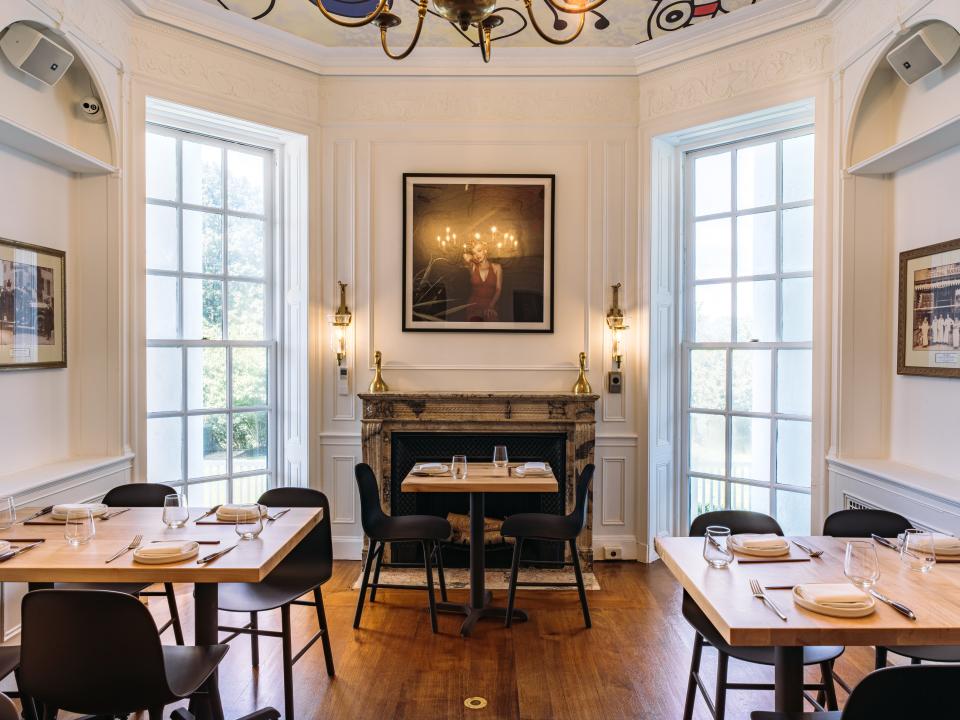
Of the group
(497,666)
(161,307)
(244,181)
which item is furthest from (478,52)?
(497,666)

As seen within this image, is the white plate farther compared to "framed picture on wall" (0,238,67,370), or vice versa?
"framed picture on wall" (0,238,67,370)

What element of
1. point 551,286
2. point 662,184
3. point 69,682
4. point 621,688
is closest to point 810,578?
point 621,688

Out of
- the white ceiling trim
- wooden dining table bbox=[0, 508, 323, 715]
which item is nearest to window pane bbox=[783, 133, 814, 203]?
the white ceiling trim

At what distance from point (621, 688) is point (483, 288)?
9.49ft

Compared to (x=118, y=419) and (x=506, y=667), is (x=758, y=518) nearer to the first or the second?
(x=506, y=667)

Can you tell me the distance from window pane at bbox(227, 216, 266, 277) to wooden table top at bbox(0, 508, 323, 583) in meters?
2.47

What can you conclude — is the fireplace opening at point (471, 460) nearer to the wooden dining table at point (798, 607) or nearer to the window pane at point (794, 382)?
the window pane at point (794, 382)

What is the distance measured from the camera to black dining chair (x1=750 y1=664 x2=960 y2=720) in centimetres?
152

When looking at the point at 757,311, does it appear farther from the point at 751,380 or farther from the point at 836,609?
the point at 836,609

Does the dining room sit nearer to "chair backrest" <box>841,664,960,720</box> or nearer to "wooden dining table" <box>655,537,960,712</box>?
"wooden dining table" <box>655,537,960,712</box>

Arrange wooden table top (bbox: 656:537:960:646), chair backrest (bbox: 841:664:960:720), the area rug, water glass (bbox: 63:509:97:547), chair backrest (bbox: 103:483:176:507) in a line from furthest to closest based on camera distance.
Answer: the area rug < chair backrest (bbox: 103:483:176:507) < water glass (bbox: 63:509:97:547) < wooden table top (bbox: 656:537:960:646) < chair backrest (bbox: 841:664:960:720)

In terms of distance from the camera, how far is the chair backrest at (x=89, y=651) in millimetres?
1904

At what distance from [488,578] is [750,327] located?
8.50ft

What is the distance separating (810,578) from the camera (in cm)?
218
